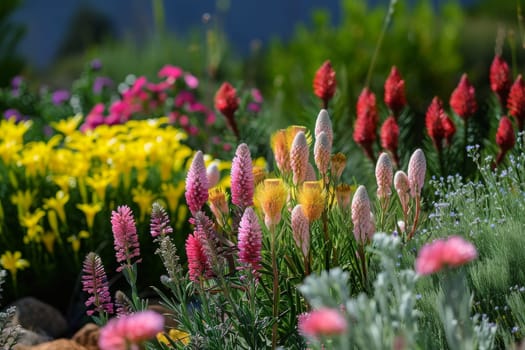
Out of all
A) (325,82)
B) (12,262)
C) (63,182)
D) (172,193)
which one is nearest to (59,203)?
(63,182)

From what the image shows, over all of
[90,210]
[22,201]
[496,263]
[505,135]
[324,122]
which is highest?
[22,201]

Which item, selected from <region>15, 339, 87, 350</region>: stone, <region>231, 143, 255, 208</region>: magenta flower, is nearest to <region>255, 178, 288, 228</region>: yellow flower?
<region>231, 143, 255, 208</region>: magenta flower

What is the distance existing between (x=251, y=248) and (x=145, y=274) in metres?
2.00

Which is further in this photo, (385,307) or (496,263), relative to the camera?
(496,263)

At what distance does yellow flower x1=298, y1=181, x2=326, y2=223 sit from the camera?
212 cm

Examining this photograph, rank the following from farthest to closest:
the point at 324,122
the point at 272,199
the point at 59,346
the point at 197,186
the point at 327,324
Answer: the point at 59,346, the point at 324,122, the point at 197,186, the point at 272,199, the point at 327,324

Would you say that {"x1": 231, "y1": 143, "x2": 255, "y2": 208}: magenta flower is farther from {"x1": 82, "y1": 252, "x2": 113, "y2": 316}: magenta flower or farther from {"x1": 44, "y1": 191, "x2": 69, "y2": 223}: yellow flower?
{"x1": 44, "y1": 191, "x2": 69, "y2": 223}: yellow flower

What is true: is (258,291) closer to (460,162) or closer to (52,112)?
(460,162)

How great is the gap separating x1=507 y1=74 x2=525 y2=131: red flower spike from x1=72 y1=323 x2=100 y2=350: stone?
192cm

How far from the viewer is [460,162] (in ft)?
12.8

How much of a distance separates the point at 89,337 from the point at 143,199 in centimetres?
78

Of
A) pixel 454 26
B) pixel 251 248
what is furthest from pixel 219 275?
pixel 454 26

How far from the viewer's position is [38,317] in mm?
3715

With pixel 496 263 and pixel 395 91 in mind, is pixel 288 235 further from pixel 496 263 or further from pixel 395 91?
pixel 395 91
